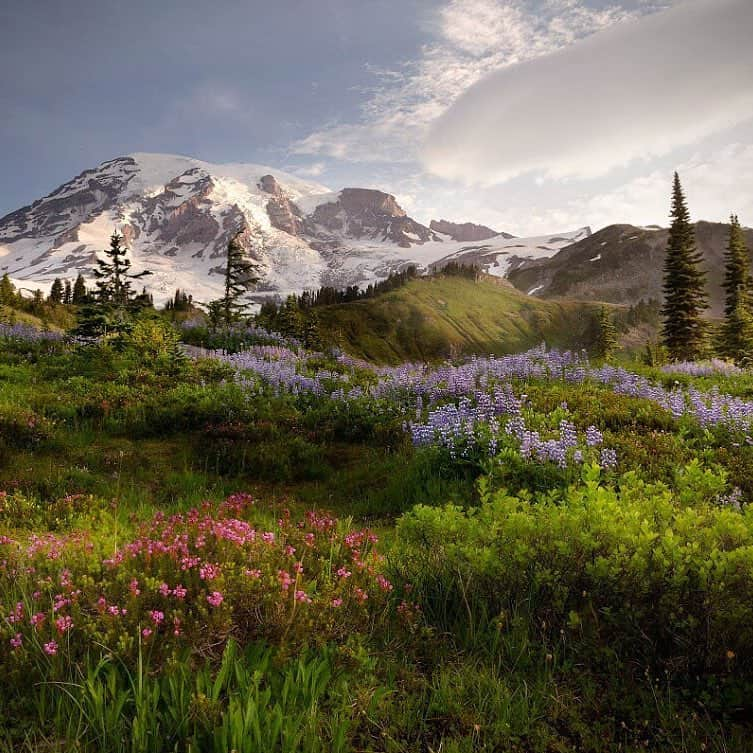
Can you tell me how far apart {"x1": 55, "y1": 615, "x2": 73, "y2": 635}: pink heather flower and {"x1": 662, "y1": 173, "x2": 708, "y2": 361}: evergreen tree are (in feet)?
147

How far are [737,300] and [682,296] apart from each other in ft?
23.6

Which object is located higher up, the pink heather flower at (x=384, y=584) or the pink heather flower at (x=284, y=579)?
the pink heather flower at (x=284, y=579)

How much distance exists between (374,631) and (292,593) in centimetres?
62

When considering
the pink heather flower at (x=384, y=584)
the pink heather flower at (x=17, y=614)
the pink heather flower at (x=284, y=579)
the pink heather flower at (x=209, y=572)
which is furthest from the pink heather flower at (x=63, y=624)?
the pink heather flower at (x=384, y=584)

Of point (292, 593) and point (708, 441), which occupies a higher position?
point (708, 441)

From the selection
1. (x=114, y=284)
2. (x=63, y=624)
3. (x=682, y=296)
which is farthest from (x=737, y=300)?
(x=63, y=624)

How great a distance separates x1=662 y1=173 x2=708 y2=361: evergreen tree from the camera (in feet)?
135

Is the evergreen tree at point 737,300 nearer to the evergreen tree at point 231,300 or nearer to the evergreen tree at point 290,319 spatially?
the evergreen tree at point 231,300

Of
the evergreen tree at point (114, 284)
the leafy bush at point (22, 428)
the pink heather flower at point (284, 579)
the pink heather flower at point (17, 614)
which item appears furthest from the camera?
the evergreen tree at point (114, 284)

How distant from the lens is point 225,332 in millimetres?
22844

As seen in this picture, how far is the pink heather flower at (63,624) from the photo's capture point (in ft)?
9.05

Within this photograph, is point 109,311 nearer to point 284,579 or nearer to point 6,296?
point 284,579

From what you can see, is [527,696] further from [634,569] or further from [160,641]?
[160,641]

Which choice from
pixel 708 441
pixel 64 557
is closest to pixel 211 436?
pixel 64 557
